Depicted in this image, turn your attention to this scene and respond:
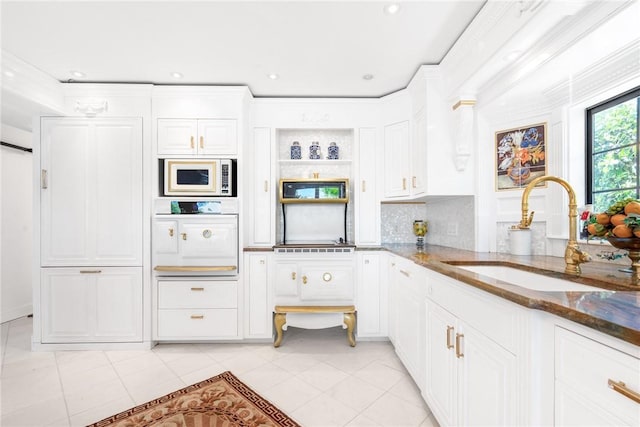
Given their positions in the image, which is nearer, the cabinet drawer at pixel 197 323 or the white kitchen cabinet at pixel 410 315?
the white kitchen cabinet at pixel 410 315

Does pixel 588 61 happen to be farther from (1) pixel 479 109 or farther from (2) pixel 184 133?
(2) pixel 184 133

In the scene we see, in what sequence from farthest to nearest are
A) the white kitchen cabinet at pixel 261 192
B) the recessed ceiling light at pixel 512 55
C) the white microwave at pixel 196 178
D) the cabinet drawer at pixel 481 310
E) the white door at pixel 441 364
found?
the white kitchen cabinet at pixel 261 192, the white microwave at pixel 196 178, the recessed ceiling light at pixel 512 55, the white door at pixel 441 364, the cabinet drawer at pixel 481 310

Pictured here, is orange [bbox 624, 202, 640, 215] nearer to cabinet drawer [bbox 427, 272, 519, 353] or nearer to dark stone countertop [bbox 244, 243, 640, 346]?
dark stone countertop [bbox 244, 243, 640, 346]

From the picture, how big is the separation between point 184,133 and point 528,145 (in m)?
3.05

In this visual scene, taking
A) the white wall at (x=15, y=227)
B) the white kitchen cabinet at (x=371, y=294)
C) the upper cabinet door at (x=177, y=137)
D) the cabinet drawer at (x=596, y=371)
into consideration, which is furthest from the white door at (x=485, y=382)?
the white wall at (x=15, y=227)

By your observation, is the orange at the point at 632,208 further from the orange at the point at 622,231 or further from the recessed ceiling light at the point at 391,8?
the recessed ceiling light at the point at 391,8

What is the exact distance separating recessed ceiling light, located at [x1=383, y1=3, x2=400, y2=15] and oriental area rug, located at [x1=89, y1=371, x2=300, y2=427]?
2641mm

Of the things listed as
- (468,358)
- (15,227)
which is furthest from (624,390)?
(15,227)

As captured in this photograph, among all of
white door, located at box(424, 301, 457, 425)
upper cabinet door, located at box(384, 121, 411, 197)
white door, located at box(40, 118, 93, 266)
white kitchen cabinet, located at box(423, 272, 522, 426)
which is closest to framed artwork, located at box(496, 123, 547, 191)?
upper cabinet door, located at box(384, 121, 411, 197)

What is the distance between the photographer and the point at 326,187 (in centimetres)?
297

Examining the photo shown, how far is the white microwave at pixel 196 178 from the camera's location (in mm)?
2725

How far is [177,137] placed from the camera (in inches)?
109

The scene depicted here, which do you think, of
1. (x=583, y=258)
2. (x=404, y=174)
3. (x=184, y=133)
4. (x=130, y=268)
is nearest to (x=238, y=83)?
(x=184, y=133)

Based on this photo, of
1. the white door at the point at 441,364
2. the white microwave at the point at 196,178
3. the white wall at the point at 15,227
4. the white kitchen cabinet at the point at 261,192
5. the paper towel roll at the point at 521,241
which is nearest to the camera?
the white door at the point at 441,364
